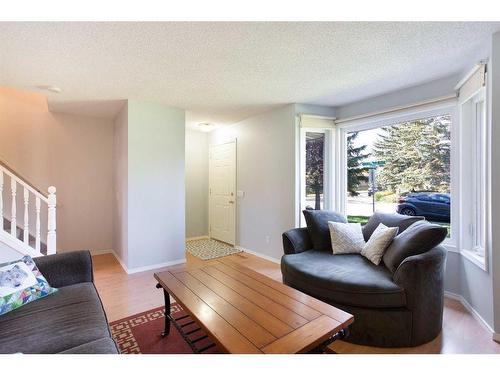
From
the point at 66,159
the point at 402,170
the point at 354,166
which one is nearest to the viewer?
the point at 402,170

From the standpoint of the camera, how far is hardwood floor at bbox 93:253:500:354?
1802 mm

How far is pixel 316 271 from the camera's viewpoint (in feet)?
7.05

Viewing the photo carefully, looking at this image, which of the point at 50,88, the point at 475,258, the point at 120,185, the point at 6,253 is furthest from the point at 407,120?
the point at 6,253

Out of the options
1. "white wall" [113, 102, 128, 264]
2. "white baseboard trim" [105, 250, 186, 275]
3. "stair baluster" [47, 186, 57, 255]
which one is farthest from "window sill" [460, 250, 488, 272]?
"stair baluster" [47, 186, 57, 255]

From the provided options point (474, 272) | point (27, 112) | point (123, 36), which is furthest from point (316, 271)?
point (27, 112)

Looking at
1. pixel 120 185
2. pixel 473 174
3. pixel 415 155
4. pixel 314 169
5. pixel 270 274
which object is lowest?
pixel 270 274

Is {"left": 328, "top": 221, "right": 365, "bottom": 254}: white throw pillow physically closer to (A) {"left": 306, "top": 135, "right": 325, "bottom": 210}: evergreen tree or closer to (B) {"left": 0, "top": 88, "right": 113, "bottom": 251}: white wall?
→ (A) {"left": 306, "top": 135, "right": 325, "bottom": 210}: evergreen tree

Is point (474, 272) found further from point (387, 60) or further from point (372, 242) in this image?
point (387, 60)

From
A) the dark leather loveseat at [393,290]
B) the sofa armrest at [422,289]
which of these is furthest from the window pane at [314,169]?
the sofa armrest at [422,289]

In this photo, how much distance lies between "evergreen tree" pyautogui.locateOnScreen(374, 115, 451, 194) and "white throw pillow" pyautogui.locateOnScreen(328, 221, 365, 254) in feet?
3.38

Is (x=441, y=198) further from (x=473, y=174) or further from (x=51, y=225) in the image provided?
(x=51, y=225)

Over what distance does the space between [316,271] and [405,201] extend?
1.79 m

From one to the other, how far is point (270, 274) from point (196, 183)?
2845mm

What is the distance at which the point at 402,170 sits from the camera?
319cm
